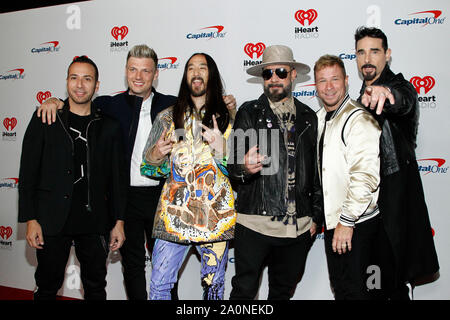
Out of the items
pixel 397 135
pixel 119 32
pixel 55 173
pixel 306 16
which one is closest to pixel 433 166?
pixel 397 135

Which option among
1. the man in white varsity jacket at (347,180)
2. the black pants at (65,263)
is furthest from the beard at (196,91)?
the black pants at (65,263)

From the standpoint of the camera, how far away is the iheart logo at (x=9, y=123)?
4457 mm

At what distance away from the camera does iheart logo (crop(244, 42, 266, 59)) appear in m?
3.44

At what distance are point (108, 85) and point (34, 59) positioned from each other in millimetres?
1092

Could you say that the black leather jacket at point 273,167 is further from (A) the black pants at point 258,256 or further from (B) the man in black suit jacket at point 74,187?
(B) the man in black suit jacket at point 74,187

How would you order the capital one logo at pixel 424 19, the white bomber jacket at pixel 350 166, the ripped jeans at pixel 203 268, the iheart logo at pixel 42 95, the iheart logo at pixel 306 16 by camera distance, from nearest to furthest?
1. the white bomber jacket at pixel 350 166
2. the ripped jeans at pixel 203 268
3. the capital one logo at pixel 424 19
4. the iheart logo at pixel 306 16
5. the iheart logo at pixel 42 95

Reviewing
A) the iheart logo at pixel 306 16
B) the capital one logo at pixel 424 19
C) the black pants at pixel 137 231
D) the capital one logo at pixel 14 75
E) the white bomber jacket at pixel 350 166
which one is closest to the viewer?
the white bomber jacket at pixel 350 166

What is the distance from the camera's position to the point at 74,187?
2.54 metres

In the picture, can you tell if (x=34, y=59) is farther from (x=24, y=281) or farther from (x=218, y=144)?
(x=218, y=144)

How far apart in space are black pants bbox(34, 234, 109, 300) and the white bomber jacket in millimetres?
1552

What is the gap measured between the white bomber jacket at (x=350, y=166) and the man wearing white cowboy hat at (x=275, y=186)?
0.47 ft

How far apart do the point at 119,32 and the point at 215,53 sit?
1.12 meters

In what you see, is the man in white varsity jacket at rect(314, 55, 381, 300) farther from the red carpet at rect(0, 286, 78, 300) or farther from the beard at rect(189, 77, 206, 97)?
the red carpet at rect(0, 286, 78, 300)
